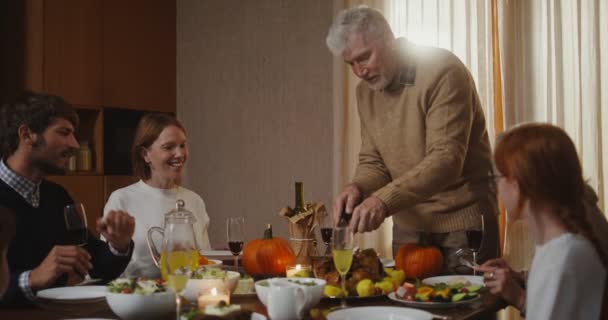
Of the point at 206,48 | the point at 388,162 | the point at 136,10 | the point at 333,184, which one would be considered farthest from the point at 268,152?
the point at 388,162

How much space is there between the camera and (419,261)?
2096 millimetres

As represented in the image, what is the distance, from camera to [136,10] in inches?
187

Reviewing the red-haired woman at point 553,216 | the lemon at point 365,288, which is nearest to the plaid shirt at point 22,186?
the lemon at point 365,288

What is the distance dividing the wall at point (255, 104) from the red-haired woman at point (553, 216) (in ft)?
9.39

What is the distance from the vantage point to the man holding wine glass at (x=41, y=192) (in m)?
2.22

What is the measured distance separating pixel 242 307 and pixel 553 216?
0.77 meters

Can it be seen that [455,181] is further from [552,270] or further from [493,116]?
[493,116]

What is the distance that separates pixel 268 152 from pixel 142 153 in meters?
1.73

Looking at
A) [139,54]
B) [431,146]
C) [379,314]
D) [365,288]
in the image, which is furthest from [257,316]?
[139,54]

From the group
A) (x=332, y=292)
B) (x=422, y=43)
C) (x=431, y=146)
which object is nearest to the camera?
(x=332, y=292)

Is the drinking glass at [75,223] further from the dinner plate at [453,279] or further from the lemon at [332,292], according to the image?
the dinner plate at [453,279]

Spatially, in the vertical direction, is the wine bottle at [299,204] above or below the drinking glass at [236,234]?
above

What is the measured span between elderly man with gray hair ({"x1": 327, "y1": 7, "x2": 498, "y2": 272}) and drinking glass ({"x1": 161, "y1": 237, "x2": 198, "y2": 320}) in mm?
857

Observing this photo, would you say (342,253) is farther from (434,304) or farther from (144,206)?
(144,206)
